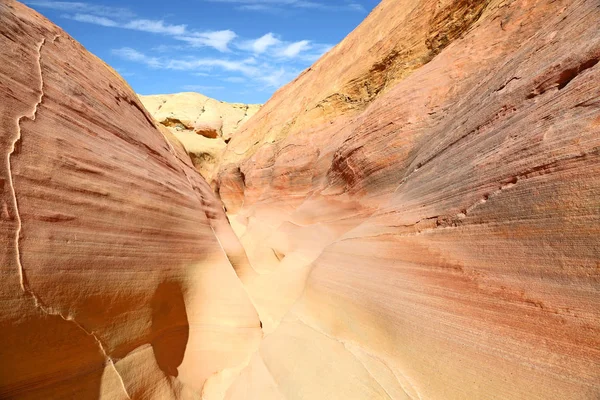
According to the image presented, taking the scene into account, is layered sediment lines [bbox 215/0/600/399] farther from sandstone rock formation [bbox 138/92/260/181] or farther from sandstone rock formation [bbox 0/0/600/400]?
sandstone rock formation [bbox 138/92/260/181]

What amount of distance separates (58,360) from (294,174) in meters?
6.04

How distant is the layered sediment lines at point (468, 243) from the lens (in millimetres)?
1646

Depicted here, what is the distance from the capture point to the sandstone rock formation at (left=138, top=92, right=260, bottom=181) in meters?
15.9

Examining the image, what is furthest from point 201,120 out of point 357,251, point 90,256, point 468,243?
point 468,243

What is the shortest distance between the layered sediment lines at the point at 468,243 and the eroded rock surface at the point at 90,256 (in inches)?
25.8

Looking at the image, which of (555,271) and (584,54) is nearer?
(555,271)

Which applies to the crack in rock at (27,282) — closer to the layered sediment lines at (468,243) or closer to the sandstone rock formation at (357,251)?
the sandstone rock formation at (357,251)

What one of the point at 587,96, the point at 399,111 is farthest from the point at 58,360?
the point at 399,111

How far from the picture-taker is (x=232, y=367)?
291 centimetres

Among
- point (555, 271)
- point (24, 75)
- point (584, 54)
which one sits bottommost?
point (555, 271)

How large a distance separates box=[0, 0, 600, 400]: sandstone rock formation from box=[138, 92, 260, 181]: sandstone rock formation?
12.1 meters

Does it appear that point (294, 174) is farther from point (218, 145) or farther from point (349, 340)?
point (218, 145)

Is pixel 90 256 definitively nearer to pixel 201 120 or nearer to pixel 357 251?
pixel 357 251

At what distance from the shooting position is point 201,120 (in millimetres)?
23594
